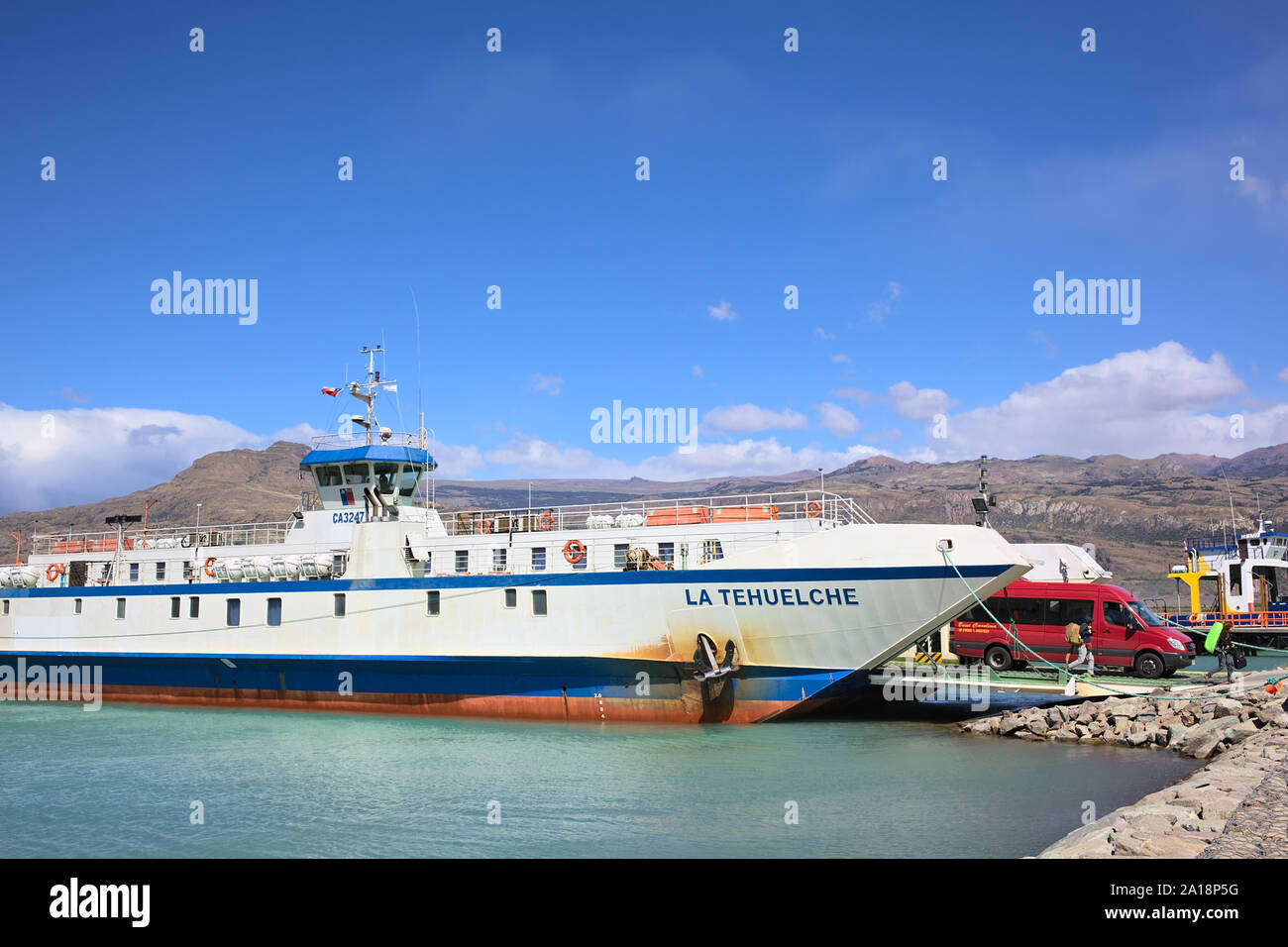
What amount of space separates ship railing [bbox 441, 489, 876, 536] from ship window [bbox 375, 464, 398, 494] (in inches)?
111

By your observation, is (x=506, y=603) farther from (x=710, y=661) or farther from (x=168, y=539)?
(x=168, y=539)

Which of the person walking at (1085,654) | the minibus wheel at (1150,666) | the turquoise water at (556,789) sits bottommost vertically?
the turquoise water at (556,789)

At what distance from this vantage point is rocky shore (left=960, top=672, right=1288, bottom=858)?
9328mm

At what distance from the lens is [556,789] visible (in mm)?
15297

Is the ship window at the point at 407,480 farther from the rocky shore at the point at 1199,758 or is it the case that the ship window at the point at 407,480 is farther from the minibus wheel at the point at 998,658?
the minibus wheel at the point at 998,658

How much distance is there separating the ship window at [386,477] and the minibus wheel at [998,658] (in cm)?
1717

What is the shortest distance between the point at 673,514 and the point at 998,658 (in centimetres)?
961

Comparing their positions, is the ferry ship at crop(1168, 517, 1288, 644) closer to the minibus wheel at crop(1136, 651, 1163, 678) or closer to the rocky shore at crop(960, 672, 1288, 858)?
the rocky shore at crop(960, 672, 1288, 858)

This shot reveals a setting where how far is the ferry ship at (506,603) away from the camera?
63.1ft

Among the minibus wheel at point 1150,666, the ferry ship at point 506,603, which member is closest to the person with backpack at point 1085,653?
the minibus wheel at point 1150,666

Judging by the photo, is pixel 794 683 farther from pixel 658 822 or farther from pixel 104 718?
pixel 104 718

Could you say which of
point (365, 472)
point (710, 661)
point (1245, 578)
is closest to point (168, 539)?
point (365, 472)

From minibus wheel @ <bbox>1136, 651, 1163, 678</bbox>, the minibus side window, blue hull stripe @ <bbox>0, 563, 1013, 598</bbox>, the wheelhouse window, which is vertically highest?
the wheelhouse window

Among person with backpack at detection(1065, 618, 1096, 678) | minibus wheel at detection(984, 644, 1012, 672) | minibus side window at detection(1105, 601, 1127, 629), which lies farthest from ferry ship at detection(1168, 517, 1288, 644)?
minibus wheel at detection(984, 644, 1012, 672)
